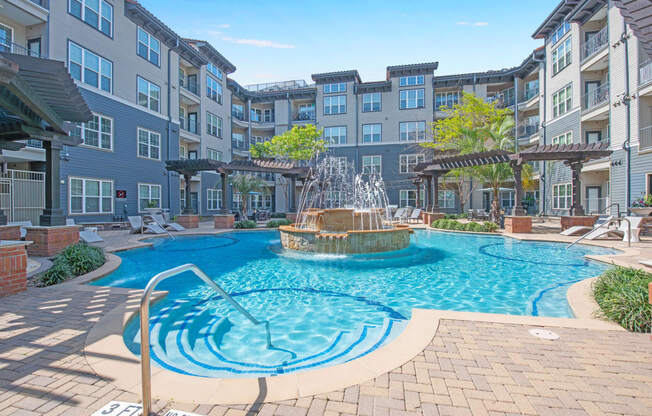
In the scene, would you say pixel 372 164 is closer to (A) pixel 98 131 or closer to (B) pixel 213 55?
(B) pixel 213 55

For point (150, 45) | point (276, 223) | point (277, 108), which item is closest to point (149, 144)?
point (150, 45)

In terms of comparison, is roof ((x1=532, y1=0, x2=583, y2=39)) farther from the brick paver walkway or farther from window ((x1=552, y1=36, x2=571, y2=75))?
the brick paver walkway

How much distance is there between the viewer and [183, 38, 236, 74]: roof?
2354cm

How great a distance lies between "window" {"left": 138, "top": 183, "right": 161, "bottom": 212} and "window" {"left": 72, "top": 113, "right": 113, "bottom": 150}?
296 centimetres

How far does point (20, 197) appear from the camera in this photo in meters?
12.5

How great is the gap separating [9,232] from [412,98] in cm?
2830

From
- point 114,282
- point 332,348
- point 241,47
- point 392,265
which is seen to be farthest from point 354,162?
point 332,348

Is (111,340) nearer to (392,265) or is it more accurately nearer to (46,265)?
(46,265)

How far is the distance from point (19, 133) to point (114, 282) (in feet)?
16.7

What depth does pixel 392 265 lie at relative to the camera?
26.6 ft

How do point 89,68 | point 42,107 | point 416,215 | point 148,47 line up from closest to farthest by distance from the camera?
point 42,107 < point 89,68 < point 148,47 < point 416,215

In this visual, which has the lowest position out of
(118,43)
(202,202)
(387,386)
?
(387,386)

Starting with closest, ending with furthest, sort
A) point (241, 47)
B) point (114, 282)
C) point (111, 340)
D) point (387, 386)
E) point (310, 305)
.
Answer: point (387, 386) < point (111, 340) < point (310, 305) < point (114, 282) < point (241, 47)

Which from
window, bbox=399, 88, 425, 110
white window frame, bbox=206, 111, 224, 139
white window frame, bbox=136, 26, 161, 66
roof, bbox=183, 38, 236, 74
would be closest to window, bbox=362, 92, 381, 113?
window, bbox=399, 88, 425, 110
